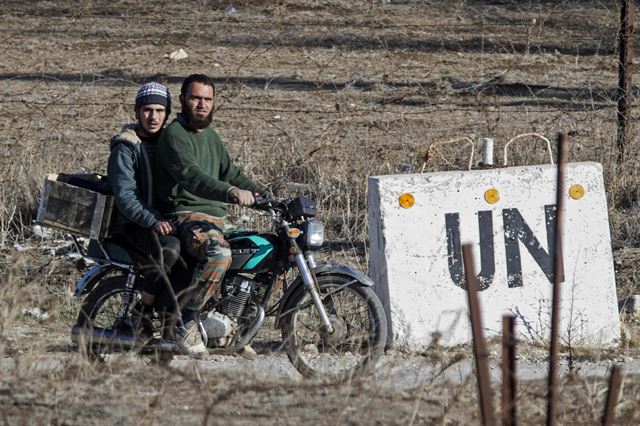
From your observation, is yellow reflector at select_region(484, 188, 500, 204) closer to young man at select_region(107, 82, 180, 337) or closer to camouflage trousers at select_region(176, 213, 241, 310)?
camouflage trousers at select_region(176, 213, 241, 310)

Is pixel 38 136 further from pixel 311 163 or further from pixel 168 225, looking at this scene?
pixel 168 225

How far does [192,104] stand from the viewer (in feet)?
22.6

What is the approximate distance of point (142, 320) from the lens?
22.8ft

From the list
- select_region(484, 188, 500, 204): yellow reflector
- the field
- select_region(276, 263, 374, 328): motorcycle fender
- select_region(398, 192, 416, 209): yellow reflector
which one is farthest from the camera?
select_region(484, 188, 500, 204): yellow reflector

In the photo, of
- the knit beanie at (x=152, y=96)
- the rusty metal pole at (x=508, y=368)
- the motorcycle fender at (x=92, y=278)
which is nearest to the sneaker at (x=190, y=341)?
the motorcycle fender at (x=92, y=278)

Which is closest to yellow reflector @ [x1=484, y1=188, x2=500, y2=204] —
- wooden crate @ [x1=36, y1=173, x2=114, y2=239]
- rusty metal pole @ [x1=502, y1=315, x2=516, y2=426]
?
wooden crate @ [x1=36, y1=173, x2=114, y2=239]

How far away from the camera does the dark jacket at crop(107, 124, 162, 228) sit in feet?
22.1

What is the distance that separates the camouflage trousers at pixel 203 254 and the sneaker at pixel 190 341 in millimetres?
119

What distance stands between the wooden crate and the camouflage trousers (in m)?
0.44

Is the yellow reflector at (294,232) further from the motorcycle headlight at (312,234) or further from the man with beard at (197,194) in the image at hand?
the man with beard at (197,194)

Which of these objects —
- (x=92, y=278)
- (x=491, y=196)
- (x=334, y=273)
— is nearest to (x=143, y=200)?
(x=92, y=278)

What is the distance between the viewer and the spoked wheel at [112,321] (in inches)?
270

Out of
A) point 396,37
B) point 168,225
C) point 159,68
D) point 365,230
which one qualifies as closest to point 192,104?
point 168,225

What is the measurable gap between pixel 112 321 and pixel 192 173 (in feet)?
3.70
